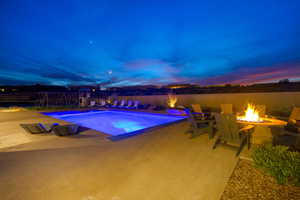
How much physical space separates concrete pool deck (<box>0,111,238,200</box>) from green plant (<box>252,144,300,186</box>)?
552 mm

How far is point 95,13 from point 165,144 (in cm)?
802

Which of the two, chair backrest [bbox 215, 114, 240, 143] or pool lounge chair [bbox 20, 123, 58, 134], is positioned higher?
chair backrest [bbox 215, 114, 240, 143]

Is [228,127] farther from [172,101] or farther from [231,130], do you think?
[172,101]

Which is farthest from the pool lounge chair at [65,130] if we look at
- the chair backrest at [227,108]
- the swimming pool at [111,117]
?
the chair backrest at [227,108]

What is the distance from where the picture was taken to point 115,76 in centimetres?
1688

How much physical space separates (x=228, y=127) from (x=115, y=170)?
2.47m

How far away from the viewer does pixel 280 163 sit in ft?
4.62

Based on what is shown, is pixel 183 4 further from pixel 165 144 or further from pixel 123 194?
pixel 123 194

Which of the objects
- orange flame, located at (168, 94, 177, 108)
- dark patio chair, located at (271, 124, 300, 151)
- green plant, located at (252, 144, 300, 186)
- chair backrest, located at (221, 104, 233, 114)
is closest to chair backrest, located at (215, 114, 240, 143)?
dark patio chair, located at (271, 124, 300, 151)

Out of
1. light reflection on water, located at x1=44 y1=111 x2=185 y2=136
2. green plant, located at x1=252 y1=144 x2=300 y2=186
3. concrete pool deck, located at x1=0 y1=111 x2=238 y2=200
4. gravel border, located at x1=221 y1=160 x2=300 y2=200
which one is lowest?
light reflection on water, located at x1=44 y1=111 x2=185 y2=136

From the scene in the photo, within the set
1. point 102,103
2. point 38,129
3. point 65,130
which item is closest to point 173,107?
point 65,130

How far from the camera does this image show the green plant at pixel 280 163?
1326 mm

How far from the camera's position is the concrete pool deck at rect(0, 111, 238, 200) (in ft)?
5.08

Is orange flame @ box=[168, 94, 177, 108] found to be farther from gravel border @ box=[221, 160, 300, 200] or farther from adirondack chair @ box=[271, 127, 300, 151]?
gravel border @ box=[221, 160, 300, 200]
